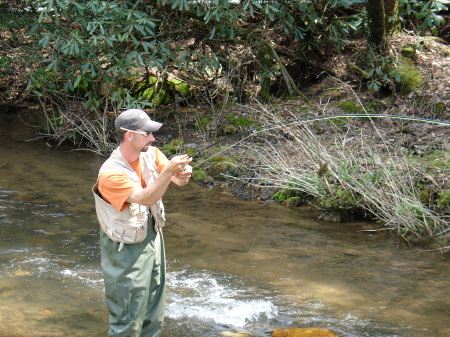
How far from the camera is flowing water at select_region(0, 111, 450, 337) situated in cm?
454

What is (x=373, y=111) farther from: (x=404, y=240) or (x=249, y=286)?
(x=249, y=286)

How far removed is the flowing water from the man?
107 cm

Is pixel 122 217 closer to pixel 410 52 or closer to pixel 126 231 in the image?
pixel 126 231

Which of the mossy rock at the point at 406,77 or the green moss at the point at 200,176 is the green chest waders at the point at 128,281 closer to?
the green moss at the point at 200,176

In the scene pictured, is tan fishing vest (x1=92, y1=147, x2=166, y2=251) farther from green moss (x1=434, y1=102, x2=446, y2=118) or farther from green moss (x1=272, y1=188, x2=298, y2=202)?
green moss (x1=434, y1=102, x2=446, y2=118)

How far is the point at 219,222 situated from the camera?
7047 millimetres

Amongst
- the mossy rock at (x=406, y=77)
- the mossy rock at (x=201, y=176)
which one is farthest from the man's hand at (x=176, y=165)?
the mossy rock at (x=406, y=77)

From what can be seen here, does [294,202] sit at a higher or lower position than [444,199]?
lower

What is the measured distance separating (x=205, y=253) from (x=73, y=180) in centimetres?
334

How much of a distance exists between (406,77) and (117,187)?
774cm

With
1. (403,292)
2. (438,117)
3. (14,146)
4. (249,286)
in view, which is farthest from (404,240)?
(14,146)

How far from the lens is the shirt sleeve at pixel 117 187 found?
10.8 feet

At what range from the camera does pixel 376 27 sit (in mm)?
10336

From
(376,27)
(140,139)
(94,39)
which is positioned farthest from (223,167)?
(140,139)
